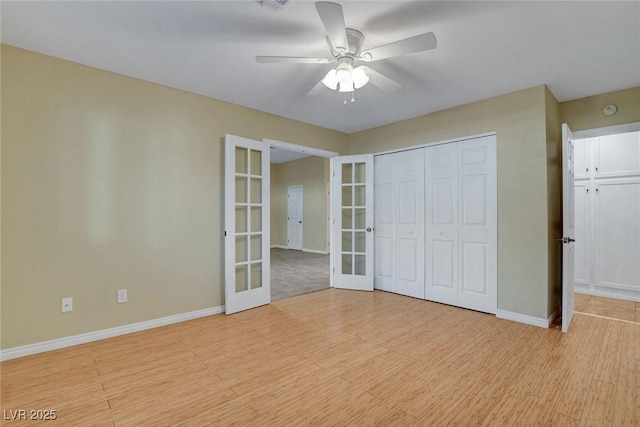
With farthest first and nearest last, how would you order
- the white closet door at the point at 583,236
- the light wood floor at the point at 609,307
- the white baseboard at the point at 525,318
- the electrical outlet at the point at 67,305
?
the white closet door at the point at 583,236
the light wood floor at the point at 609,307
the white baseboard at the point at 525,318
the electrical outlet at the point at 67,305

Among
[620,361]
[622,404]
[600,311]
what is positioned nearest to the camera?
[622,404]

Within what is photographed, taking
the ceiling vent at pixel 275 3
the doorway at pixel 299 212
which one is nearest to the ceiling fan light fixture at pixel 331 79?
the ceiling vent at pixel 275 3

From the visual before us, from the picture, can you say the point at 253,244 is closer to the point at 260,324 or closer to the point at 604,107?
the point at 260,324

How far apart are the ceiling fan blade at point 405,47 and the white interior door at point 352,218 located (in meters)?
2.51

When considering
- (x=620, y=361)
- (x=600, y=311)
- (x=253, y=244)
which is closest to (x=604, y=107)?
(x=600, y=311)

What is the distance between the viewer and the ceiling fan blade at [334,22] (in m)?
1.57

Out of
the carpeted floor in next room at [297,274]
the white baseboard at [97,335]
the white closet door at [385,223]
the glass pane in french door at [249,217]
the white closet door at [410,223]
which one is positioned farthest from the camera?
the carpeted floor in next room at [297,274]

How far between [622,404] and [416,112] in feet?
11.0

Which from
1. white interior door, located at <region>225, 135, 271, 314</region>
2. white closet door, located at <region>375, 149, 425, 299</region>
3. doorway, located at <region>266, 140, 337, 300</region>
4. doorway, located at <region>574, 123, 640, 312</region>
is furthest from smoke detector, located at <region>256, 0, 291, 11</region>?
doorway, located at <region>266, 140, 337, 300</region>

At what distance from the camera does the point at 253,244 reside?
150 inches

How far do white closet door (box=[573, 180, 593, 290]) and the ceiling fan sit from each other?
145 inches

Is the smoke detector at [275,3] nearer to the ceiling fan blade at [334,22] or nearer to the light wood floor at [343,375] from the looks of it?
the ceiling fan blade at [334,22]

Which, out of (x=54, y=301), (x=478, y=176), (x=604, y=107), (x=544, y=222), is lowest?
(x=54, y=301)

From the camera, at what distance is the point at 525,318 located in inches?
123
